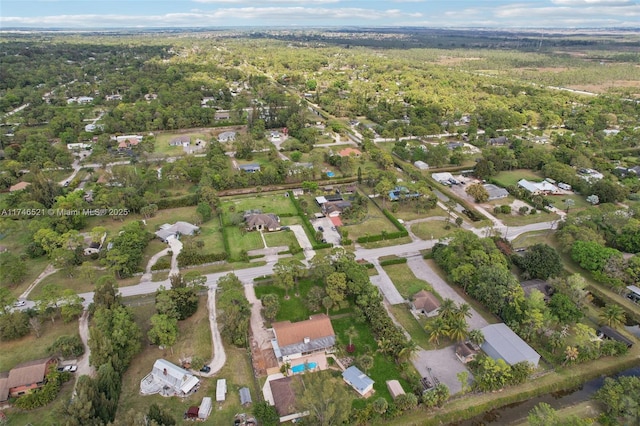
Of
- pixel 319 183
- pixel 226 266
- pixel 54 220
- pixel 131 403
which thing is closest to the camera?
pixel 131 403

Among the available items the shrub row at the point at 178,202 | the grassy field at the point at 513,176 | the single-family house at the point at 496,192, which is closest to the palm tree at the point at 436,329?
the single-family house at the point at 496,192

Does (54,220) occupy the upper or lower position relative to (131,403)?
upper

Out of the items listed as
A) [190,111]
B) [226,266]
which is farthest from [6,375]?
[190,111]

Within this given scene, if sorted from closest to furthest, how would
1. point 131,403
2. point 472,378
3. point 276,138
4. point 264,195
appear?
point 131,403 → point 472,378 → point 264,195 → point 276,138

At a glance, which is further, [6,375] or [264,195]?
[264,195]

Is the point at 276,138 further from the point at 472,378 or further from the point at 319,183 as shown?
the point at 472,378

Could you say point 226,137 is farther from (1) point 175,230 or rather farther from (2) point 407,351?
(2) point 407,351

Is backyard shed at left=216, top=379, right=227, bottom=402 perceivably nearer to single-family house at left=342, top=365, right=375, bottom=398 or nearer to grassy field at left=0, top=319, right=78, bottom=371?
single-family house at left=342, top=365, right=375, bottom=398

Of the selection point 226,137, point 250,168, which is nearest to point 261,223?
point 250,168
